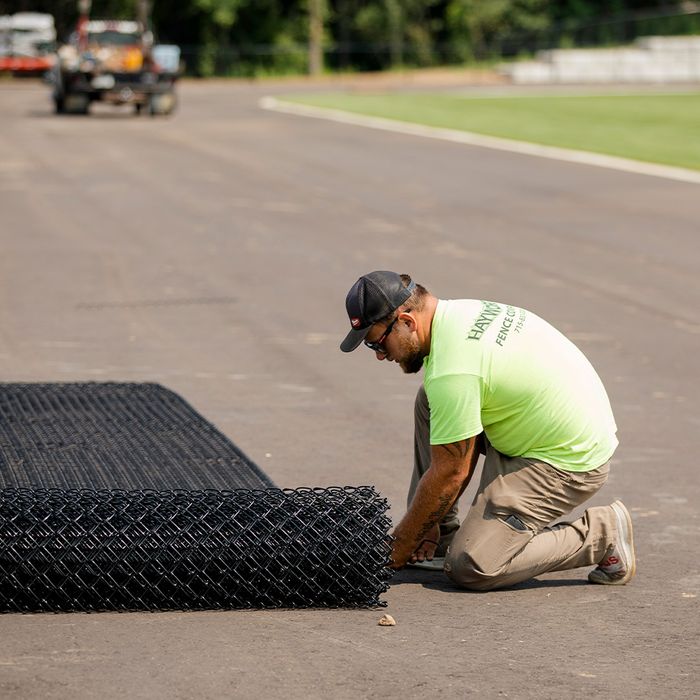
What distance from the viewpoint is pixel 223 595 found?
5387 mm

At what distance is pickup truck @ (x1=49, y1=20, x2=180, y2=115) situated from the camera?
113 feet

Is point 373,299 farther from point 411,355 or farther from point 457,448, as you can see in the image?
point 457,448

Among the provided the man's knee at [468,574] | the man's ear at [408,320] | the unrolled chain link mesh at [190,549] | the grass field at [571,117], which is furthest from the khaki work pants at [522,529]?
the grass field at [571,117]

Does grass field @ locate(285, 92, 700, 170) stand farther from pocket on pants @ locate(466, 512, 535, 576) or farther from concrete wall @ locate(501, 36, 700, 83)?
pocket on pants @ locate(466, 512, 535, 576)

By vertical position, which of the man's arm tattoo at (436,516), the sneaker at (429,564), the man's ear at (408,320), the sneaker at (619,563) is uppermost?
the man's ear at (408,320)

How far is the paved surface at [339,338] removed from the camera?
486 cm

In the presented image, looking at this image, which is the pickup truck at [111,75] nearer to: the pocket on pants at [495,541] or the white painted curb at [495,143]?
the white painted curb at [495,143]

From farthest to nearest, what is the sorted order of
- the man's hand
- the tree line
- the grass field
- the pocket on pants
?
the tree line, the grass field, the man's hand, the pocket on pants

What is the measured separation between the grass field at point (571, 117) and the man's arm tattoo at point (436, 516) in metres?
18.6

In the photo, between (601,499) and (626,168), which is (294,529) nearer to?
(601,499)

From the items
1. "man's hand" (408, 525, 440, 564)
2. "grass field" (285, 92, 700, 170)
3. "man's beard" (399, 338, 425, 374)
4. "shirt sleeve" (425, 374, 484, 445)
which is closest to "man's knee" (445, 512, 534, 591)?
"man's hand" (408, 525, 440, 564)

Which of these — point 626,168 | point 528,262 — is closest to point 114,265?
point 528,262

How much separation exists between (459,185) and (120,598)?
1633cm

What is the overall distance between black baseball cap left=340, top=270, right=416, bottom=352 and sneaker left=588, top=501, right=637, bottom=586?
4.53 feet
